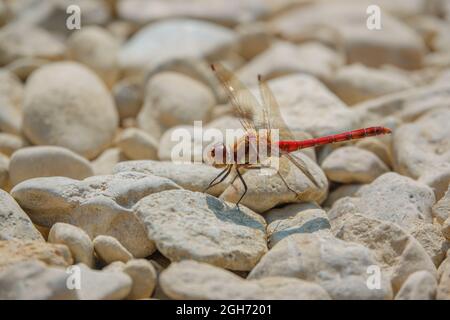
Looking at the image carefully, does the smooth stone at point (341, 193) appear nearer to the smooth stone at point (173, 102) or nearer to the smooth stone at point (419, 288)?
the smooth stone at point (419, 288)

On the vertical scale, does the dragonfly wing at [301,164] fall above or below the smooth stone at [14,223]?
above

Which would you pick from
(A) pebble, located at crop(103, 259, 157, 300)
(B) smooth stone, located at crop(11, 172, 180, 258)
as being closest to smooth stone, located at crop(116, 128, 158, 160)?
(B) smooth stone, located at crop(11, 172, 180, 258)

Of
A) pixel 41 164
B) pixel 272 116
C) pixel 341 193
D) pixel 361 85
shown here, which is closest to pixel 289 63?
pixel 361 85

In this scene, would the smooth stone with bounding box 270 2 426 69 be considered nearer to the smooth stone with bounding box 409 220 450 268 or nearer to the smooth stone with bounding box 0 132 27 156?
the smooth stone with bounding box 0 132 27 156

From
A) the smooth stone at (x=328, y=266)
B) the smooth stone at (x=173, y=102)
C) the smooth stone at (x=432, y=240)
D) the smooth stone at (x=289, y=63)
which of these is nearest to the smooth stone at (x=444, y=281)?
the smooth stone at (x=432, y=240)

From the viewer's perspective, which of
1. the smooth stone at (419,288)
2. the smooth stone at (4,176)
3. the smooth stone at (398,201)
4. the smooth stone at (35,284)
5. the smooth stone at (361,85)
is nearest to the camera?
the smooth stone at (35,284)

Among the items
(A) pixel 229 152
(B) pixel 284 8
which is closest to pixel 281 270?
(A) pixel 229 152

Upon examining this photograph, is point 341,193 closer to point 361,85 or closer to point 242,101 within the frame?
point 242,101
